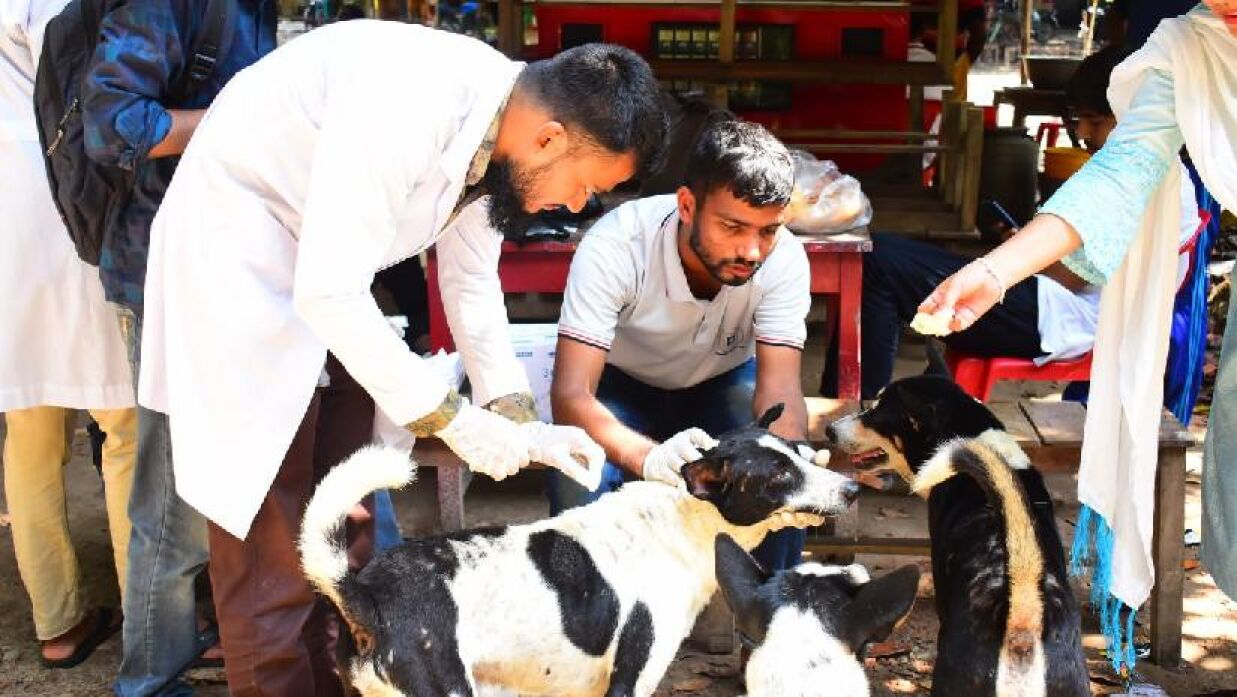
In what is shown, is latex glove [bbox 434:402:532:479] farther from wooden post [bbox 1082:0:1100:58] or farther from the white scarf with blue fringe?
wooden post [bbox 1082:0:1100:58]

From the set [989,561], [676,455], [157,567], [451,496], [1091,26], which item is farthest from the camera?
[1091,26]

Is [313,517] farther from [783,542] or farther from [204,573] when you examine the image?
[204,573]

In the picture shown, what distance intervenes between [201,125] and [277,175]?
0.77 ft

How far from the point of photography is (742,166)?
3.62 metres

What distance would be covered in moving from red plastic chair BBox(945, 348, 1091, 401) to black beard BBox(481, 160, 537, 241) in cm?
247

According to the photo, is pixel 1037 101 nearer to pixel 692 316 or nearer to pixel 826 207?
pixel 826 207

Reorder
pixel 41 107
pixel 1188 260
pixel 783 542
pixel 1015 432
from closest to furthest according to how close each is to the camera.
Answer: pixel 41 107 < pixel 783 542 < pixel 1015 432 < pixel 1188 260

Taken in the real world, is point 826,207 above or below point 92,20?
below

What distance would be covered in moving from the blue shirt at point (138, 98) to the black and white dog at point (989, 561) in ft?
6.48

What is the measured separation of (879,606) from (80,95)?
2167mm

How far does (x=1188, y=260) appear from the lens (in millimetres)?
4562

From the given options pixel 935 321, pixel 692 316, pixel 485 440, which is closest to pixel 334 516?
pixel 485 440

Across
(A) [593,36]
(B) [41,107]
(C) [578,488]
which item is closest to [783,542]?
(C) [578,488]

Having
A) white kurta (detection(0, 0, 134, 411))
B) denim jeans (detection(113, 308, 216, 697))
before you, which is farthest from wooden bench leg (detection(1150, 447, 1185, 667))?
white kurta (detection(0, 0, 134, 411))
